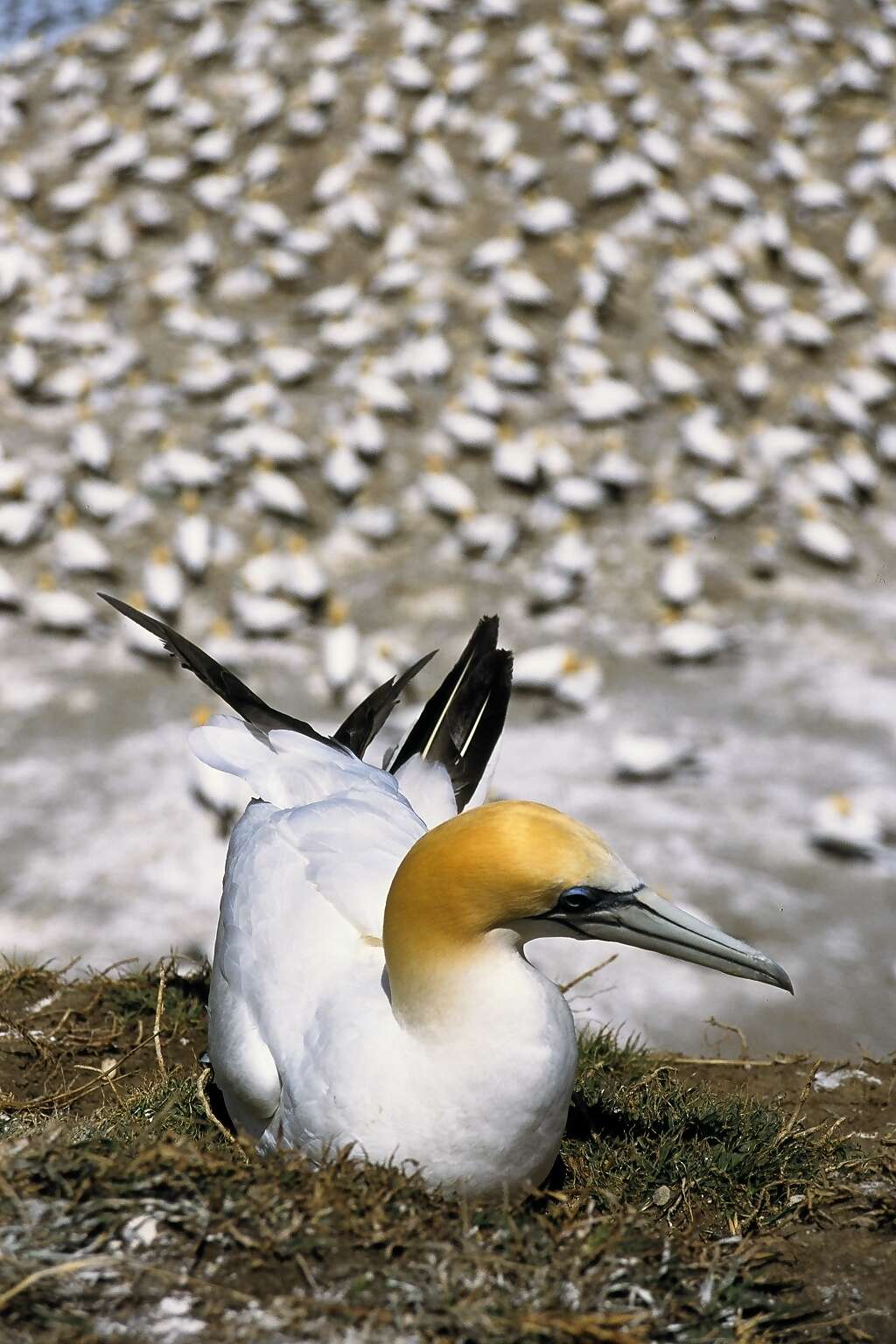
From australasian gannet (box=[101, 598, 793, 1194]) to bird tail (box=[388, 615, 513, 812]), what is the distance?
589mm

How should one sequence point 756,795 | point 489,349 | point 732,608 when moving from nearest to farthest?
point 756,795 < point 732,608 < point 489,349

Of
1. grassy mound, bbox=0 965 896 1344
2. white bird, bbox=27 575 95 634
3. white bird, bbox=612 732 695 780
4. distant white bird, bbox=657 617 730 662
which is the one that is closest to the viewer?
grassy mound, bbox=0 965 896 1344

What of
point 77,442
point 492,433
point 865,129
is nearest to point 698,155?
point 865,129

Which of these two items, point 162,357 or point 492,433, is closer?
point 492,433

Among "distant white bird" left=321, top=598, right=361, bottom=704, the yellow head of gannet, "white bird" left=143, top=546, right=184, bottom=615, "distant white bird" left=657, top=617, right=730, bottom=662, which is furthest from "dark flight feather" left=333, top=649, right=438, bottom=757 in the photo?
"white bird" left=143, top=546, right=184, bottom=615

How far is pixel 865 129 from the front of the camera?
1080 centimetres

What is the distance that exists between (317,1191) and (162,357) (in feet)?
26.1

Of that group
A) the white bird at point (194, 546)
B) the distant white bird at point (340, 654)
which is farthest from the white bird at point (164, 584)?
the distant white bird at point (340, 654)

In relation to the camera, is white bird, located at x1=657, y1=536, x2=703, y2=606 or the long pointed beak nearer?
the long pointed beak

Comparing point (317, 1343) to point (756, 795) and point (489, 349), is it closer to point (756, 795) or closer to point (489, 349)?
point (756, 795)

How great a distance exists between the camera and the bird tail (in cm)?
373

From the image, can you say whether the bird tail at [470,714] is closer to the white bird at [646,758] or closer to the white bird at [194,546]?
the white bird at [646,758]

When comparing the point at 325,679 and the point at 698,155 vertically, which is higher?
the point at 698,155

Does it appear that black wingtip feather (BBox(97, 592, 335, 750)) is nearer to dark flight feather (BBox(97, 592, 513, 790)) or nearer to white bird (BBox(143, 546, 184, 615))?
dark flight feather (BBox(97, 592, 513, 790))
